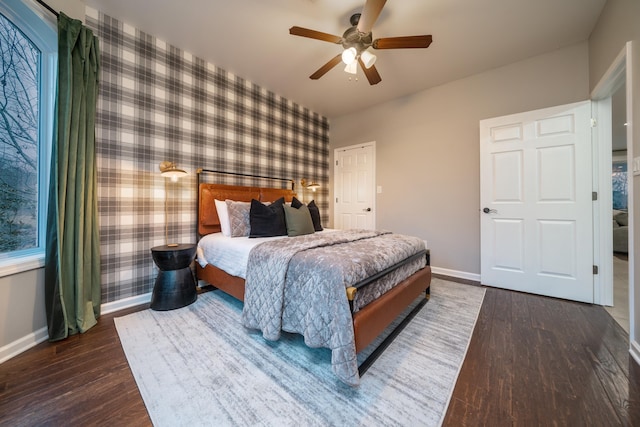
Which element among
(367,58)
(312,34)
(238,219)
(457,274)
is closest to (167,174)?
(238,219)

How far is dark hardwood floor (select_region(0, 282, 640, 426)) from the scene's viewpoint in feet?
3.72

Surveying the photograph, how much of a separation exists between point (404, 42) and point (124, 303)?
3667 millimetres

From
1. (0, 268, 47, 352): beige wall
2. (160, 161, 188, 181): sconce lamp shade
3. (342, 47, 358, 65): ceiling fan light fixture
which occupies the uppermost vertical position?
(342, 47, 358, 65): ceiling fan light fixture

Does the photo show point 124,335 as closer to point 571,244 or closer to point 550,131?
point 571,244

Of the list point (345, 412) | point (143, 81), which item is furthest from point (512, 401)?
point (143, 81)

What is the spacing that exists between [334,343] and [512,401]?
0.98 metres

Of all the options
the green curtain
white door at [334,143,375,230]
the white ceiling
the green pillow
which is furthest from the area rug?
the white ceiling

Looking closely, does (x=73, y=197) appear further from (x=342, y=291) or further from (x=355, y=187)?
(x=355, y=187)

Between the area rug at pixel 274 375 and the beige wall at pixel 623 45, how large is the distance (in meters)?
1.21

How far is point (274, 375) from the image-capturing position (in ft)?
4.66

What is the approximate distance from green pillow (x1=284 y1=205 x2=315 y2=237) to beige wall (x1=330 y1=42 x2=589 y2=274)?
1804mm

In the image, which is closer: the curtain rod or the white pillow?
the curtain rod

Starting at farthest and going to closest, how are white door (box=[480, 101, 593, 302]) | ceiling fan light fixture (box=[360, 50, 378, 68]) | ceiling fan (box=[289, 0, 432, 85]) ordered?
white door (box=[480, 101, 593, 302]) < ceiling fan light fixture (box=[360, 50, 378, 68]) < ceiling fan (box=[289, 0, 432, 85])

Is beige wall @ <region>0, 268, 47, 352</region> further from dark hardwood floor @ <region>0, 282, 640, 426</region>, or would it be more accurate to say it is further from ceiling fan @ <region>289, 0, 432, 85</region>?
ceiling fan @ <region>289, 0, 432, 85</region>
